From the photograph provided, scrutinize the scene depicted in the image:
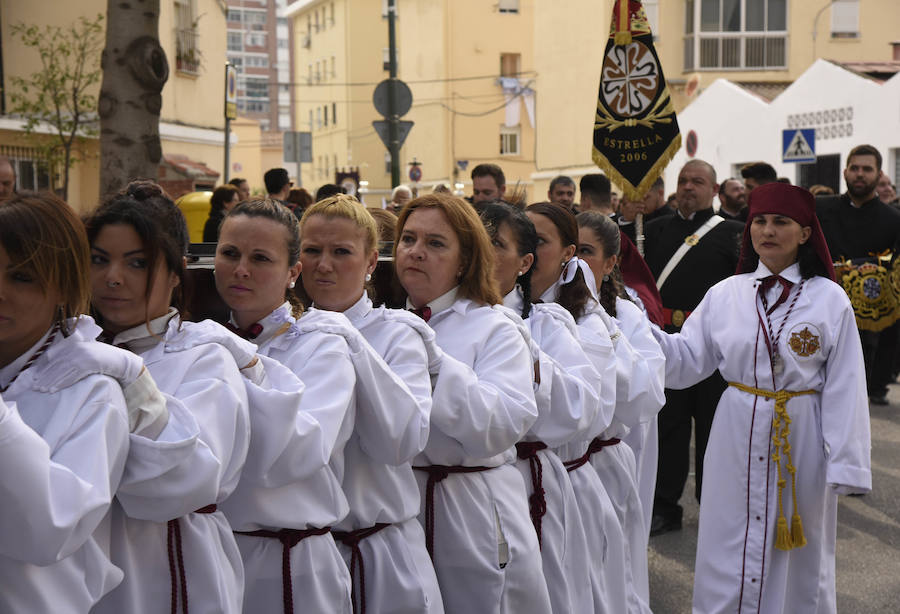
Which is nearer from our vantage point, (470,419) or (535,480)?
(470,419)

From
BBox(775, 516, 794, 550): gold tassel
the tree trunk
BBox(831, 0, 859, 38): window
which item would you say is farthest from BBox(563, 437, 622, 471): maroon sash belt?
BBox(831, 0, 859, 38): window

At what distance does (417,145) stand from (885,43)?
25.8 metres

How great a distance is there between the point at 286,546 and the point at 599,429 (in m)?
1.77

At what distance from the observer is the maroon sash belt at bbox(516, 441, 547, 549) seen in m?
4.32

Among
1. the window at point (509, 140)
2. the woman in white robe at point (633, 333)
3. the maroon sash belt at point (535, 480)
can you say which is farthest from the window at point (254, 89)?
the maroon sash belt at point (535, 480)

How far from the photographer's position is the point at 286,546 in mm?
3154

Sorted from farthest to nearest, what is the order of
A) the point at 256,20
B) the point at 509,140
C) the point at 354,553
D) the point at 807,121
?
the point at 256,20 → the point at 509,140 → the point at 807,121 → the point at 354,553

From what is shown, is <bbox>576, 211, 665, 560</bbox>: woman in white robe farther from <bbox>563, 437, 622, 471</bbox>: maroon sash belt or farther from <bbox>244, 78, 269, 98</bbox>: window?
<bbox>244, 78, 269, 98</bbox>: window

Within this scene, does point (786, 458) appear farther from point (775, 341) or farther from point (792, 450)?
point (775, 341)

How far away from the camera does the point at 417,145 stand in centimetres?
5144

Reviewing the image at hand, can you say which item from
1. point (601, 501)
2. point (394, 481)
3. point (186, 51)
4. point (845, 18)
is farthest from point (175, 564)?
point (845, 18)

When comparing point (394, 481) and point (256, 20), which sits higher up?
point (256, 20)

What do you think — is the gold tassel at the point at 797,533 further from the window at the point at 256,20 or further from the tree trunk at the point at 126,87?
the window at the point at 256,20

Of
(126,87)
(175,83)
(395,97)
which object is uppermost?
(175,83)
